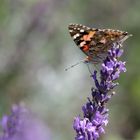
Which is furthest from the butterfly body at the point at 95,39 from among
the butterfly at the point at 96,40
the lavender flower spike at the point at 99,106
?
the lavender flower spike at the point at 99,106

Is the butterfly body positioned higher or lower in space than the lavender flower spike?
higher

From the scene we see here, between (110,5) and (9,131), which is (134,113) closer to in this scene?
(110,5)

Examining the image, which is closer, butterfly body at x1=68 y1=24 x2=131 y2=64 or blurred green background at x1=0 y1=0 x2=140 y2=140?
butterfly body at x1=68 y1=24 x2=131 y2=64

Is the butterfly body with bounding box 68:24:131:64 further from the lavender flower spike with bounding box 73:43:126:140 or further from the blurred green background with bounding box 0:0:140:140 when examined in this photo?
the blurred green background with bounding box 0:0:140:140

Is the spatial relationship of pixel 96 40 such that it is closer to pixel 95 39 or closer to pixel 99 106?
pixel 95 39

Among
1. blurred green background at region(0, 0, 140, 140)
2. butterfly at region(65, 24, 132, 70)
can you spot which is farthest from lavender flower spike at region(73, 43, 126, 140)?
blurred green background at region(0, 0, 140, 140)

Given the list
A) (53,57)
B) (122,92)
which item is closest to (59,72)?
(53,57)

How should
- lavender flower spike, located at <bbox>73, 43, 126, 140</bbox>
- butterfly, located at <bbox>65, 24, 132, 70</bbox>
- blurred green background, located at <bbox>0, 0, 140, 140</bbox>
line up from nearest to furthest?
lavender flower spike, located at <bbox>73, 43, 126, 140</bbox>, butterfly, located at <bbox>65, 24, 132, 70</bbox>, blurred green background, located at <bbox>0, 0, 140, 140</bbox>
